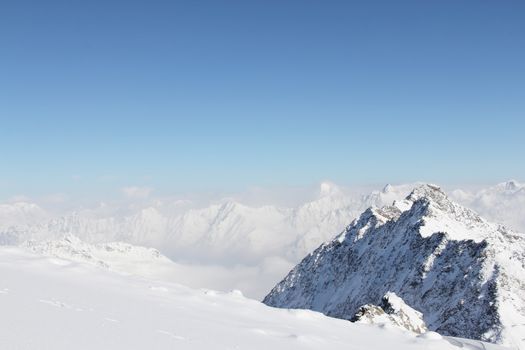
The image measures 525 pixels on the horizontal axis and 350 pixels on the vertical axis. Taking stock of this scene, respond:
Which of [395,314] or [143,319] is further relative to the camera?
[395,314]

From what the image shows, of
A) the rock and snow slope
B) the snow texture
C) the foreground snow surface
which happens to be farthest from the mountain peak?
the foreground snow surface

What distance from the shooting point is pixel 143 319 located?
11453 mm

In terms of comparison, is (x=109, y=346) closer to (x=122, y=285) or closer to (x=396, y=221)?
(x=122, y=285)

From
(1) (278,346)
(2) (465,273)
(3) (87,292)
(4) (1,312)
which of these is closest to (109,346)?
(4) (1,312)

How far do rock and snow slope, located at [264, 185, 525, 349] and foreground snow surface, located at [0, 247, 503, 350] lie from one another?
58976mm

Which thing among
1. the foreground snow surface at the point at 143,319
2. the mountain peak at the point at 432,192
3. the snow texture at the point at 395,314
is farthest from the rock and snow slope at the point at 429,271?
the foreground snow surface at the point at 143,319

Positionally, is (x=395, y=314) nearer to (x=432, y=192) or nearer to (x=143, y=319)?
(x=143, y=319)

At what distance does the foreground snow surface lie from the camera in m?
9.42

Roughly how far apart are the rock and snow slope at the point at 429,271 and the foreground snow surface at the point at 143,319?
59.0 metres

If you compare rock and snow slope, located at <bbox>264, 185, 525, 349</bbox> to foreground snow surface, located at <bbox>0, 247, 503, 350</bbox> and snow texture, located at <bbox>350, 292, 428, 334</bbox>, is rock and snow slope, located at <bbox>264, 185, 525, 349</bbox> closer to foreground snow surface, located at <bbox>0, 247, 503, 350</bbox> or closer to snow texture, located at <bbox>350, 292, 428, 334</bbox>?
snow texture, located at <bbox>350, 292, 428, 334</bbox>

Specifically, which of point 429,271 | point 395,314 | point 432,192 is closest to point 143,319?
point 395,314

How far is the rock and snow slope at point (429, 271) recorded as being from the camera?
6993cm

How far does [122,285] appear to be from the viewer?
1535 centimetres

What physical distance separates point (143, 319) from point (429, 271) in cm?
9260
